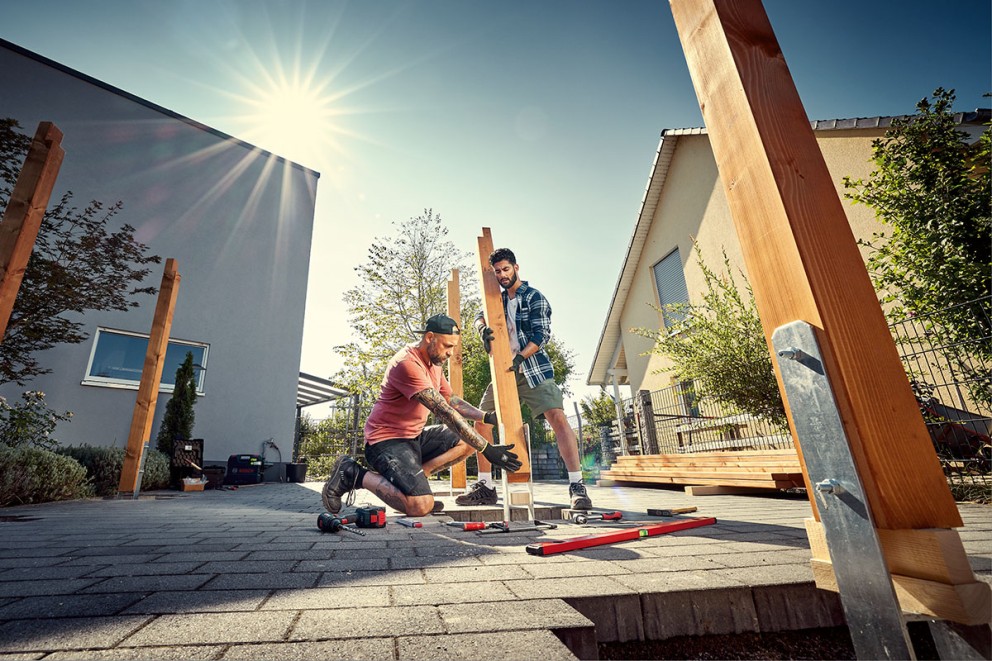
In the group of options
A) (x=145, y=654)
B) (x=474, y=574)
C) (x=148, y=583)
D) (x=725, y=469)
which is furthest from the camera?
(x=725, y=469)

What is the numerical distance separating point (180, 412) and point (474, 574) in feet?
33.7

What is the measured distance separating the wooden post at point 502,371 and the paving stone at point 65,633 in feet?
8.39

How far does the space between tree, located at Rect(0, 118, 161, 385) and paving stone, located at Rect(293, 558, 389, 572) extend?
7.90 metres

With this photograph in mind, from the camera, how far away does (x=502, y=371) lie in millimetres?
3730

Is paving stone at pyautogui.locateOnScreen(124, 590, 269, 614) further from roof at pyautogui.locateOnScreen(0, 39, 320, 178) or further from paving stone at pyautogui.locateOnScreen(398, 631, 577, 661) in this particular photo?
roof at pyautogui.locateOnScreen(0, 39, 320, 178)

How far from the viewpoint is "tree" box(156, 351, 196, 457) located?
8945mm

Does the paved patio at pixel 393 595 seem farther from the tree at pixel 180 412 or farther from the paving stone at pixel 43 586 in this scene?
the tree at pixel 180 412

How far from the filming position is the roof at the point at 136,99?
10250mm

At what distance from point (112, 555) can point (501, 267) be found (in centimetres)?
357

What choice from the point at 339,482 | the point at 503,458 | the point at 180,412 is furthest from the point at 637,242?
the point at 180,412

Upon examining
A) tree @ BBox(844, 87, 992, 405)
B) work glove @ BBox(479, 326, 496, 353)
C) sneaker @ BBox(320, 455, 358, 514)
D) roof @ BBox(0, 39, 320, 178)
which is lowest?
sneaker @ BBox(320, 455, 358, 514)

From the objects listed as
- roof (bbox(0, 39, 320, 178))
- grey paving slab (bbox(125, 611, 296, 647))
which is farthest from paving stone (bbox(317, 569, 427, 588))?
roof (bbox(0, 39, 320, 178))

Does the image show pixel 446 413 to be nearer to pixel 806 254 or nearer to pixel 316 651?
pixel 316 651

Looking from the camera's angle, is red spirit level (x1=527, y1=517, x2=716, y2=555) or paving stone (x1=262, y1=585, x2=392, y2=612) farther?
red spirit level (x1=527, y1=517, x2=716, y2=555)
